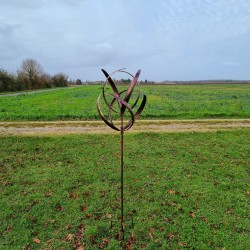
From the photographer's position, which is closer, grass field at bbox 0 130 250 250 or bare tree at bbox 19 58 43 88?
grass field at bbox 0 130 250 250

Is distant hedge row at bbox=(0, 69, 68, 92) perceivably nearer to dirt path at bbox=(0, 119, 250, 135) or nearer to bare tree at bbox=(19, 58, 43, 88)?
bare tree at bbox=(19, 58, 43, 88)

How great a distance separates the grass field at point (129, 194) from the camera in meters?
4.79

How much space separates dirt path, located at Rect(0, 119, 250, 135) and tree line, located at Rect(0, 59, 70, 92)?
4677 cm

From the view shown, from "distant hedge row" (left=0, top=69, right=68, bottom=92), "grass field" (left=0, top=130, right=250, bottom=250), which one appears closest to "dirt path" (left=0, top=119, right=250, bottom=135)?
"grass field" (left=0, top=130, right=250, bottom=250)

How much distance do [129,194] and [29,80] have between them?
7595 cm

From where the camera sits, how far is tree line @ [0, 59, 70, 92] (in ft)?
184

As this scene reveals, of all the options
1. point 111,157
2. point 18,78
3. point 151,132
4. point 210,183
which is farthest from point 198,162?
point 18,78

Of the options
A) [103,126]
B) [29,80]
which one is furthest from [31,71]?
[103,126]

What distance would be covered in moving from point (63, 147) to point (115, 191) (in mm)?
4338

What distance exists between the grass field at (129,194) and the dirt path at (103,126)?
2.17 m

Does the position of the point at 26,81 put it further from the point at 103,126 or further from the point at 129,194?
the point at 129,194

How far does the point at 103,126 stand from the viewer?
45.0ft

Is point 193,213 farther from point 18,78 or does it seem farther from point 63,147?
point 18,78

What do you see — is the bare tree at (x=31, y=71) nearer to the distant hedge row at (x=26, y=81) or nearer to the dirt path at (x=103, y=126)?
the distant hedge row at (x=26, y=81)
